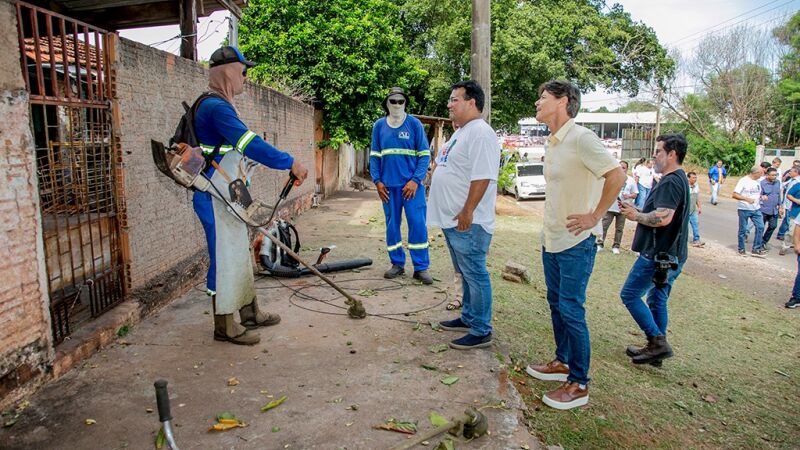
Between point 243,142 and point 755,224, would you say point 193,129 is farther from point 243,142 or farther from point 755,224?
point 755,224

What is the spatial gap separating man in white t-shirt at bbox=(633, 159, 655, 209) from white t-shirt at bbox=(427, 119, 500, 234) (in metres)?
9.14

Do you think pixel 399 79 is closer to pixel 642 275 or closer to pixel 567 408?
pixel 642 275

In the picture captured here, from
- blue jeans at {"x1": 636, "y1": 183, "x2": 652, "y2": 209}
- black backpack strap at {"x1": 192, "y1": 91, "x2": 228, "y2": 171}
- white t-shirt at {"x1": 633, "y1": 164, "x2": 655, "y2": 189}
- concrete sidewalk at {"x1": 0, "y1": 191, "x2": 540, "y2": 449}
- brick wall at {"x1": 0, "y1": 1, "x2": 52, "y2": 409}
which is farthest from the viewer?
white t-shirt at {"x1": 633, "y1": 164, "x2": 655, "y2": 189}

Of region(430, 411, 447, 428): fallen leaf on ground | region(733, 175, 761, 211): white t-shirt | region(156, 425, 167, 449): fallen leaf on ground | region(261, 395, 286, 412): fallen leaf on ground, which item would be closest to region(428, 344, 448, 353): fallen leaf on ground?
region(430, 411, 447, 428): fallen leaf on ground

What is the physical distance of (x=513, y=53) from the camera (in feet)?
71.0

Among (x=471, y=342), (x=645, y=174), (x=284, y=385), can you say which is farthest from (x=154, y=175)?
(x=645, y=174)

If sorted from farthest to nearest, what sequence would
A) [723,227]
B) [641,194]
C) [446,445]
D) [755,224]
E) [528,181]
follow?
[528,181]
[723,227]
[641,194]
[755,224]
[446,445]

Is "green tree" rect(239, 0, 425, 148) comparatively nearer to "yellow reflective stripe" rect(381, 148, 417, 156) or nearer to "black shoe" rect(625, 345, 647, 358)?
"yellow reflective stripe" rect(381, 148, 417, 156)

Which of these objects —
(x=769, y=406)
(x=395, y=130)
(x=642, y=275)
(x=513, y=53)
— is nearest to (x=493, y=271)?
(x=395, y=130)

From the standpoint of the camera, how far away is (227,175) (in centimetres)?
390

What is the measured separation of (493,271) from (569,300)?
4.18 metres

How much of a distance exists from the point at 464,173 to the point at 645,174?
406 inches

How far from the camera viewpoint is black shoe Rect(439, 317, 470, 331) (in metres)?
4.49

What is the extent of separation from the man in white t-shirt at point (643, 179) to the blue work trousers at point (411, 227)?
25.6 ft
